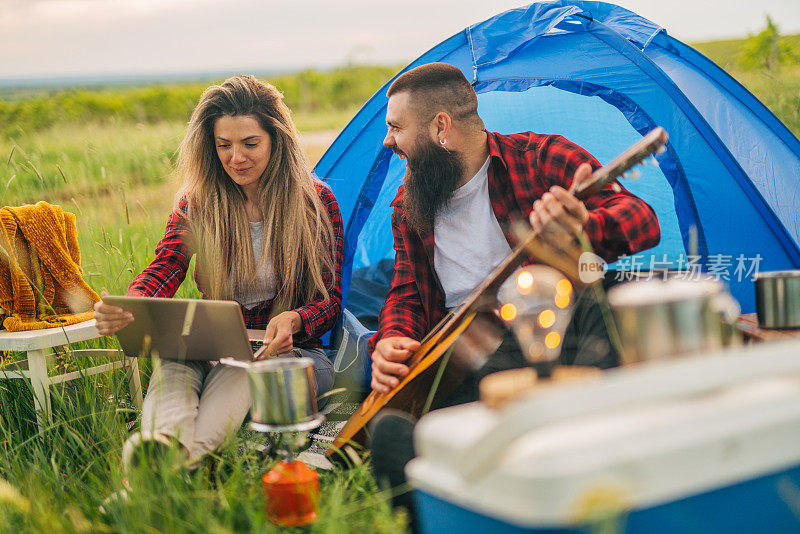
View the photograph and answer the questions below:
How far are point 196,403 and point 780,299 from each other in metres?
1.64

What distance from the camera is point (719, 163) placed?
2.72 m

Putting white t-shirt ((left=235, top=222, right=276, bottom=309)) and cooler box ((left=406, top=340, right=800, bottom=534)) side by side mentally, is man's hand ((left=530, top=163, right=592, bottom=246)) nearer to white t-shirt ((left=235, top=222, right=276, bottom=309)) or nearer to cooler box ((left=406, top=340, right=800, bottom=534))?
cooler box ((left=406, top=340, right=800, bottom=534))

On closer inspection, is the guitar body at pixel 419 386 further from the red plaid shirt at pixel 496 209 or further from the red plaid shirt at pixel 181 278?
the red plaid shirt at pixel 181 278

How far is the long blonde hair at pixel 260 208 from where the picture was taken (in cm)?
271

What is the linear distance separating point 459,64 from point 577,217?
156 cm

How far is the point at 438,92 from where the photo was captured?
257cm

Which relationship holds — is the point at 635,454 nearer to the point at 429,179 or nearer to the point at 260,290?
the point at 429,179

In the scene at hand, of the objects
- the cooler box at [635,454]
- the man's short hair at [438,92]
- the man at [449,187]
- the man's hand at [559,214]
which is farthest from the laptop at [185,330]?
the cooler box at [635,454]

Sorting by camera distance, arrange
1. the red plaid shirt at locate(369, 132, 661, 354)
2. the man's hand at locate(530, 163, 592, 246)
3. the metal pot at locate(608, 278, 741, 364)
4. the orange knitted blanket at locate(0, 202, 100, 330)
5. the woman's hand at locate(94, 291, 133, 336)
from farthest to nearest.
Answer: the orange knitted blanket at locate(0, 202, 100, 330)
the red plaid shirt at locate(369, 132, 661, 354)
the woman's hand at locate(94, 291, 133, 336)
the man's hand at locate(530, 163, 592, 246)
the metal pot at locate(608, 278, 741, 364)

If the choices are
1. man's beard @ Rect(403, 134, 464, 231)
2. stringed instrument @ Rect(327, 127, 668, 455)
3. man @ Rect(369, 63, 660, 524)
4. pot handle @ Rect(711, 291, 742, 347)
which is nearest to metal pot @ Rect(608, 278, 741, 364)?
pot handle @ Rect(711, 291, 742, 347)

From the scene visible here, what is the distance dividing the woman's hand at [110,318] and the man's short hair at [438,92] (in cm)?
116

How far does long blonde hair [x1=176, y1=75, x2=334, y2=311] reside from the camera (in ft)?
8.88

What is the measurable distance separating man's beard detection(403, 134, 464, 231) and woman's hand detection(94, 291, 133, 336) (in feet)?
3.25

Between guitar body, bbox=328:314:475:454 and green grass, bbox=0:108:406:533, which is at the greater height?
guitar body, bbox=328:314:475:454
